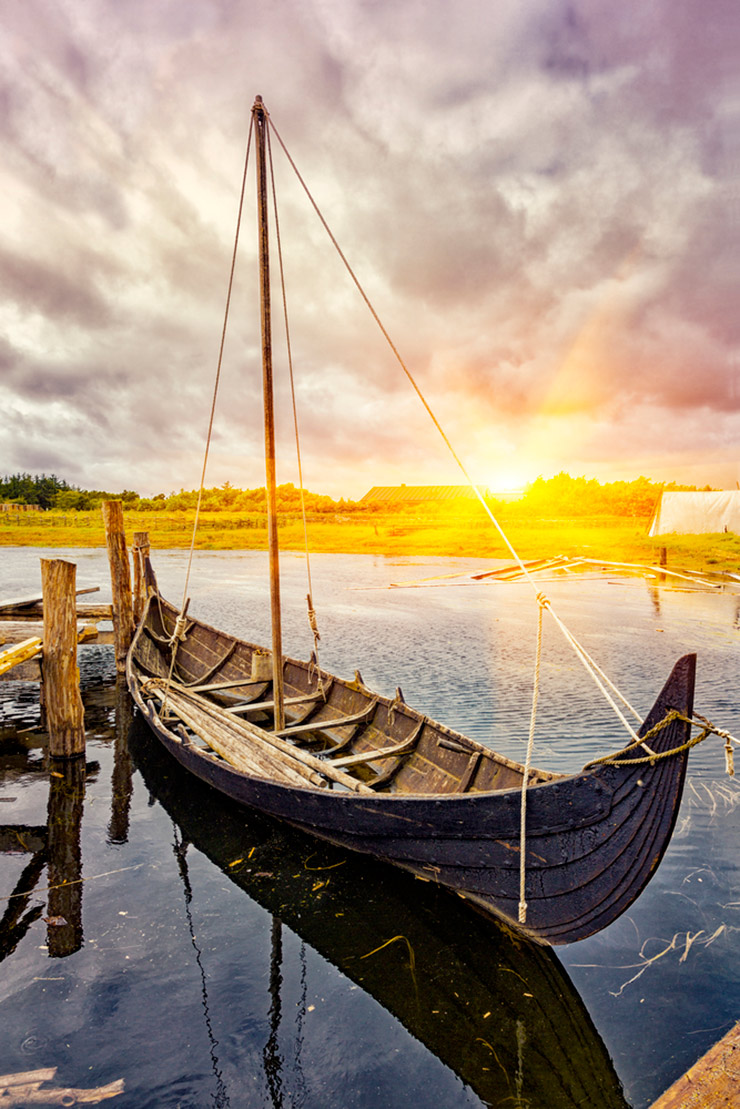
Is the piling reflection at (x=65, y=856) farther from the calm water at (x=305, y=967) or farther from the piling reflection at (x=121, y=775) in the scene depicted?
the piling reflection at (x=121, y=775)

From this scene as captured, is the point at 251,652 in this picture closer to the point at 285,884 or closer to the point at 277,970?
the point at 285,884

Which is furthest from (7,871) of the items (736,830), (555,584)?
(555,584)

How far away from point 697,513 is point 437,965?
43043 mm

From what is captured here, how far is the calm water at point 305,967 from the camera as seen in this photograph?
407cm

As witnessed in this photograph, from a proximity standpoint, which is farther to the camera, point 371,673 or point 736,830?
point 371,673

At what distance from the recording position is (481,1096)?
3918 mm

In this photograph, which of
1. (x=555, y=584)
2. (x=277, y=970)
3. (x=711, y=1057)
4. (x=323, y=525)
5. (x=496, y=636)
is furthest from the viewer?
(x=323, y=525)

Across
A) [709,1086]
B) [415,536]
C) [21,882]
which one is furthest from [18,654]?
[415,536]

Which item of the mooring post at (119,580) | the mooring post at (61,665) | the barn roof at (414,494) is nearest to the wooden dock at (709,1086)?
the mooring post at (61,665)

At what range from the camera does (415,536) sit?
5519 centimetres

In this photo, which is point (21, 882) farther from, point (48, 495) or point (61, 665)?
point (48, 495)

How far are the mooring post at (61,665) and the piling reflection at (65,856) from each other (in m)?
0.39

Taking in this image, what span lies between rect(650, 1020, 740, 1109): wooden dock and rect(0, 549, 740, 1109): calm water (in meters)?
1.14

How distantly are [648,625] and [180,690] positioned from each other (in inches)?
620
